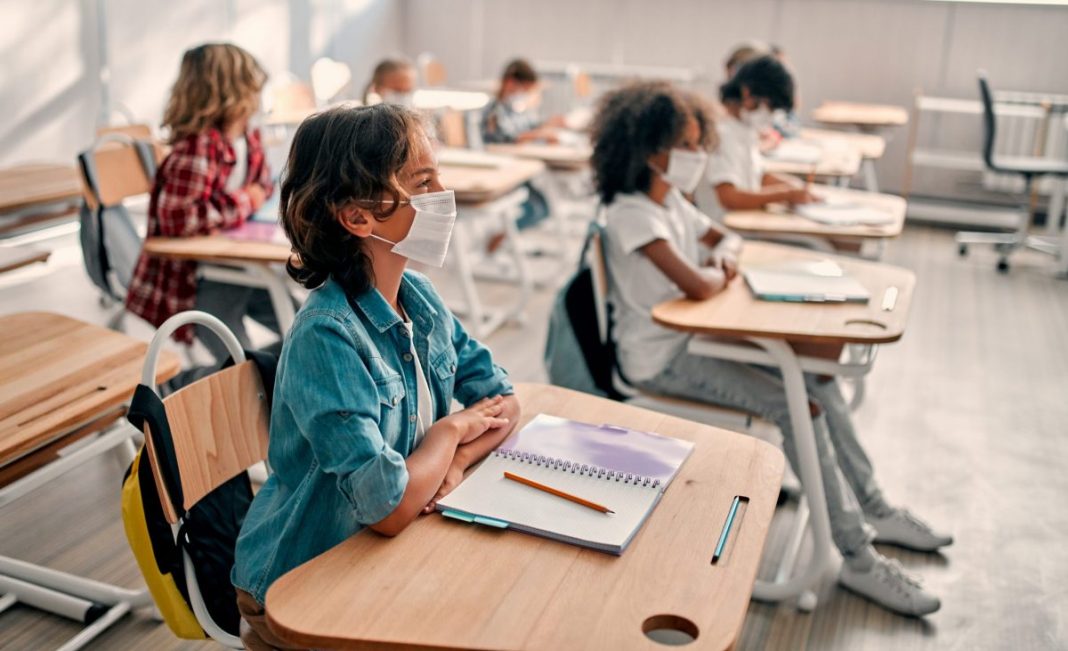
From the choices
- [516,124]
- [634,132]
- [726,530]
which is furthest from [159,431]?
[516,124]

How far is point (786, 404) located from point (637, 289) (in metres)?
0.43

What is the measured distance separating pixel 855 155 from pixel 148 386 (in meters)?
3.62

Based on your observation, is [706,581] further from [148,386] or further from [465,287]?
[465,287]

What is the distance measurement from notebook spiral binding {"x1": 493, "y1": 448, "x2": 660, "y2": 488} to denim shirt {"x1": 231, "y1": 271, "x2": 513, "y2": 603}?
0.54 ft

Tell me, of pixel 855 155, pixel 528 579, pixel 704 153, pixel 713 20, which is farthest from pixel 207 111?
pixel 713 20

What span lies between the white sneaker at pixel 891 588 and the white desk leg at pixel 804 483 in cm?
12

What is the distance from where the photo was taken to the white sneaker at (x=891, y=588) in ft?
7.23

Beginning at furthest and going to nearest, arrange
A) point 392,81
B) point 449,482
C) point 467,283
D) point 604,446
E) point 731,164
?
point 392,81
point 467,283
point 731,164
point 604,446
point 449,482

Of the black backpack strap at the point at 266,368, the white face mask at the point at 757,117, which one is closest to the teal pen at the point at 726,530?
the black backpack strap at the point at 266,368

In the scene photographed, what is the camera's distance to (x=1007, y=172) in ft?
17.9

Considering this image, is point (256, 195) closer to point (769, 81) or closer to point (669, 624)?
point (769, 81)

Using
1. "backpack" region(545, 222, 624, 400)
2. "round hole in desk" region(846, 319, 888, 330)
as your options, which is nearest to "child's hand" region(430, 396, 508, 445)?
"backpack" region(545, 222, 624, 400)

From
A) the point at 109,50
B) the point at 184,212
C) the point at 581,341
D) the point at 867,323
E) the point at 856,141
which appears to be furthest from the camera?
the point at 109,50

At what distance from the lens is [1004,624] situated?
221 centimetres
